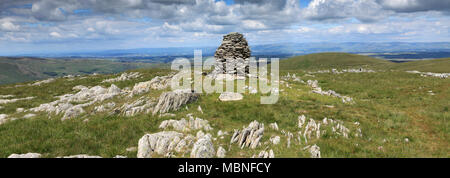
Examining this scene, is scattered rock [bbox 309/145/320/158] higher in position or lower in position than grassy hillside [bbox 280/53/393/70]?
lower

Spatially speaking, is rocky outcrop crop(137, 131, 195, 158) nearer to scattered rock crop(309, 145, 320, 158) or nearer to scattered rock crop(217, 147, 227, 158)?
scattered rock crop(217, 147, 227, 158)

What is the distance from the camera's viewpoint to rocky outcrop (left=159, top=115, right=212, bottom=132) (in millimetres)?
14375

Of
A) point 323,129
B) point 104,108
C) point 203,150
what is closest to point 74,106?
point 104,108

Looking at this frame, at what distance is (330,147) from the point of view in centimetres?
1070

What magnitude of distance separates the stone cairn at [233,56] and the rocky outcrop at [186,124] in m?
17.8

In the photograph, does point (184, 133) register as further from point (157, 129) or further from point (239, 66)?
point (239, 66)

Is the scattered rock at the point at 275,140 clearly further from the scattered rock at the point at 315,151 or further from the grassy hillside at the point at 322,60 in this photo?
the grassy hillside at the point at 322,60

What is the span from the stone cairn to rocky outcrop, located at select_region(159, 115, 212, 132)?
17.8 meters

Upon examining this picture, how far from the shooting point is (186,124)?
14875 millimetres

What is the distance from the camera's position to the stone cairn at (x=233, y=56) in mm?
32469

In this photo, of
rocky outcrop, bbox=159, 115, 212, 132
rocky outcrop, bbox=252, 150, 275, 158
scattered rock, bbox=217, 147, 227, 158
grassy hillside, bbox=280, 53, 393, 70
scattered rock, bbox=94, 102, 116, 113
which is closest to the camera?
rocky outcrop, bbox=252, 150, 275, 158

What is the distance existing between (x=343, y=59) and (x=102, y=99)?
174m

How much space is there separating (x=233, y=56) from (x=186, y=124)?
19692mm

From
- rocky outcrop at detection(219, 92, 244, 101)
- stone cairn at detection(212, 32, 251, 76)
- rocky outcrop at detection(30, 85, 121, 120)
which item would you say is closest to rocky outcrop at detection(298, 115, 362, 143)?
rocky outcrop at detection(219, 92, 244, 101)
